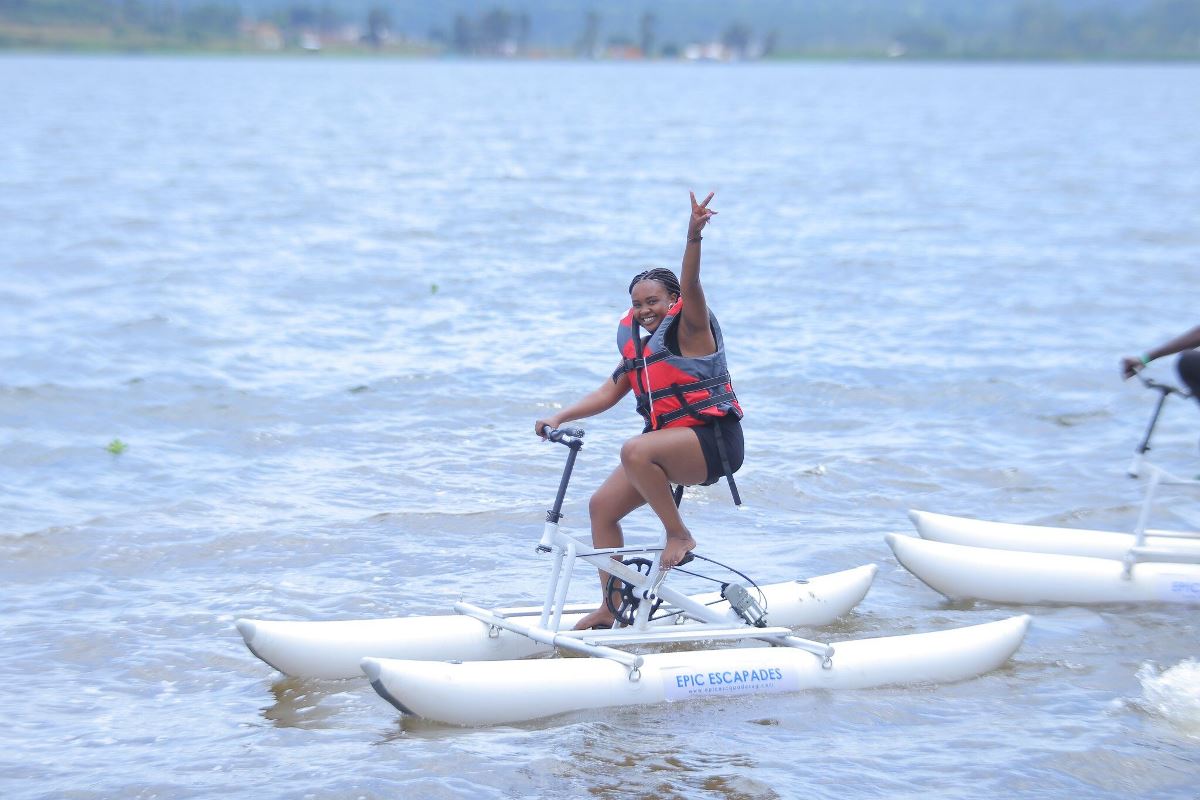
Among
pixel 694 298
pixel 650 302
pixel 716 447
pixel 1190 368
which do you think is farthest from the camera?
pixel 1190 368

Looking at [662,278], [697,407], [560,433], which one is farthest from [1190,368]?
[560,433]

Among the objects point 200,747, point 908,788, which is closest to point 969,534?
point 908,788

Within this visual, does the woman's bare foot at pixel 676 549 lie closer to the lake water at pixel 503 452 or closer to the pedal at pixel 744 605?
the pedal at pixel 744 605

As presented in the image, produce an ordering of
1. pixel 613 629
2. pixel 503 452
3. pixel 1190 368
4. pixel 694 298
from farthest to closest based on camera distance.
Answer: pixel 503 452 < pixel 1190 368 < pixel 613 629 < pixel 694 298

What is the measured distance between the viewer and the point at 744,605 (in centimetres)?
761

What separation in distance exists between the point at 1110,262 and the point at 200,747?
70.5 feet

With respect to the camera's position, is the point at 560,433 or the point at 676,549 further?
the point at 676,549

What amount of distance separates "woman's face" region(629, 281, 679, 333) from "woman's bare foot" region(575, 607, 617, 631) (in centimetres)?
166

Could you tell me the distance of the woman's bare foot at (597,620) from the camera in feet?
25.5

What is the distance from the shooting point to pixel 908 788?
265 inches

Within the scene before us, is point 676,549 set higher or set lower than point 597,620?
higher

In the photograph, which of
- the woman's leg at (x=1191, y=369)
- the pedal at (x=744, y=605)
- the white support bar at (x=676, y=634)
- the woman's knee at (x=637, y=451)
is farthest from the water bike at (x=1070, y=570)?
the woman's knee at (x=637, y=451)

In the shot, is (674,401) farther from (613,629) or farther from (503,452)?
(503,452)

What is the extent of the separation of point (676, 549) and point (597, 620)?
2.55 feet
